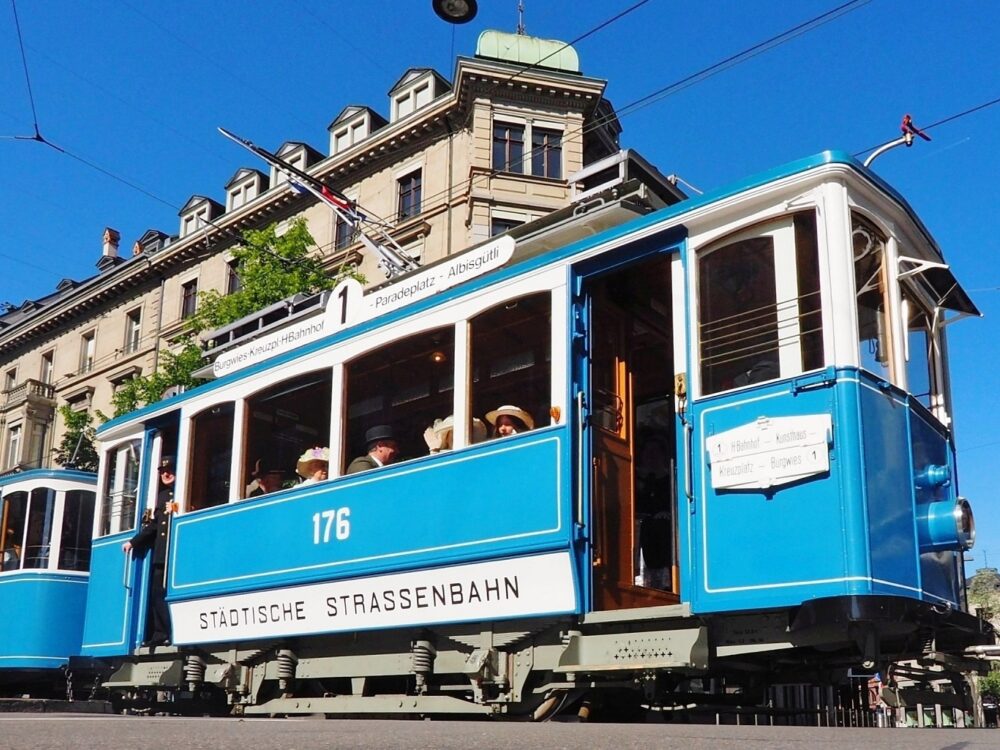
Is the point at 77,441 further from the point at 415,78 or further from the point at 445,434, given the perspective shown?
the point at 445,434

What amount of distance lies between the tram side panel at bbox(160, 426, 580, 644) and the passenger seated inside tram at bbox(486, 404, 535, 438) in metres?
0.20

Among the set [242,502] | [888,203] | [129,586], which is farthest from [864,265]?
[129,586]

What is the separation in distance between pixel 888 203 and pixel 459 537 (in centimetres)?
353

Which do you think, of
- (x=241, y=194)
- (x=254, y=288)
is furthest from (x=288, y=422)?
A: (x=241, y=194)

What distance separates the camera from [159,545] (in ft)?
35.1

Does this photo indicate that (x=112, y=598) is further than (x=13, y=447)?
No

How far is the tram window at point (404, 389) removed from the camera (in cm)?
837

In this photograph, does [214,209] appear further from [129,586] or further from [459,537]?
[459,537]

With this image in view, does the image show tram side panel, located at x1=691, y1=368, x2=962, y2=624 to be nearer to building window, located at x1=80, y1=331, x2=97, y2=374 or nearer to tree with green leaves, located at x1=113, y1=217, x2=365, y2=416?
tree with green leaves, located at x1=113, y1=217, x2=365, y2=416

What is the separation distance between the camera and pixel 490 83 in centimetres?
3125

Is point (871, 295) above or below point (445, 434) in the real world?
above

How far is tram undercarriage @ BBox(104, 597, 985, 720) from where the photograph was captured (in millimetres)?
6223

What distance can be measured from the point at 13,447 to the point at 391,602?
4478 cm

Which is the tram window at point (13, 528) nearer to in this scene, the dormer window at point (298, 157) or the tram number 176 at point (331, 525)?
the tram number 176 at point (331, 525)
